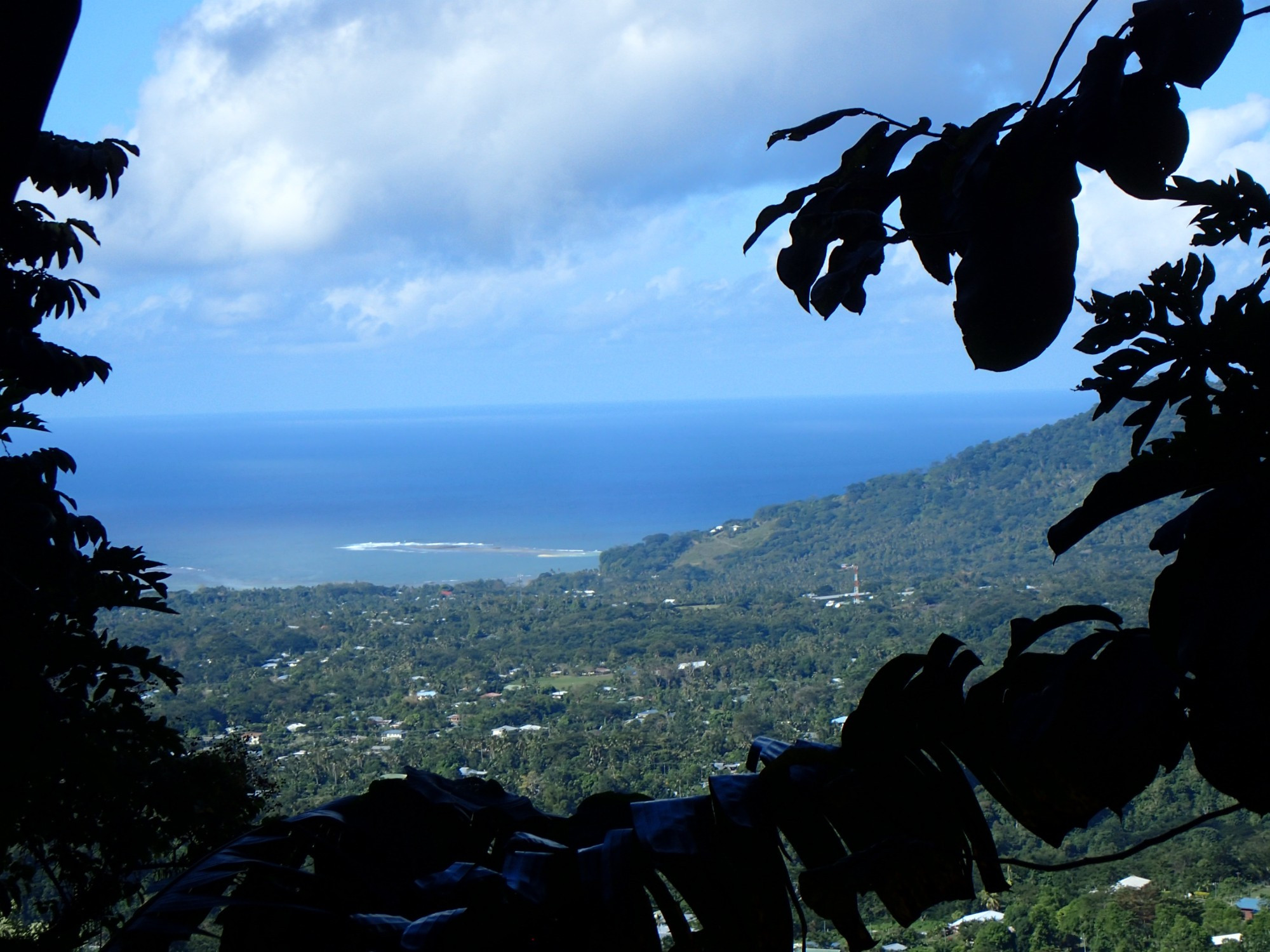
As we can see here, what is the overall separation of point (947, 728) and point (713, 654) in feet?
62.2

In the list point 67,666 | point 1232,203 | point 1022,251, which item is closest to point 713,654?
point 67,666

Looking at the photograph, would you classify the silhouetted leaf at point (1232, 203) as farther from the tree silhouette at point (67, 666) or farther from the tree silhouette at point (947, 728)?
the tree silhouette at point (67, 666)

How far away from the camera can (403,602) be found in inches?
985

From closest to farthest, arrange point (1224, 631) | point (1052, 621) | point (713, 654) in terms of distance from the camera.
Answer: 1. point (1224, 631)
2. point (1052, 621)
3. point (713, 654)

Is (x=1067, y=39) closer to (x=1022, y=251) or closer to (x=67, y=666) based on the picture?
(x=1022, y=251)

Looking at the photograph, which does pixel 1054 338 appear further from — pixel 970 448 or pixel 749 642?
pixel 970 448

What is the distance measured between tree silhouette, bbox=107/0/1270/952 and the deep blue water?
14.2m

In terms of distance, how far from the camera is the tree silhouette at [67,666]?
6.13 feet

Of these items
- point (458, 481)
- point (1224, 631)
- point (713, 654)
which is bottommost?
point (713, 654)

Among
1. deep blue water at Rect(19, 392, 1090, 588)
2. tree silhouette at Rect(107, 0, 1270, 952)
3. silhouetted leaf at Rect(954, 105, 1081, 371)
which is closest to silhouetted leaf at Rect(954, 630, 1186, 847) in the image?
tree silhouette at Rect(107, 0, 1270, 952)

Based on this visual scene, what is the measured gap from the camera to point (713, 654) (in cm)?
1931

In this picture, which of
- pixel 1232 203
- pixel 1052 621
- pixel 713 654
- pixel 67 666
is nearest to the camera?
pixel 1052 621

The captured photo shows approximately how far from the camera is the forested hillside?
697 centimetres

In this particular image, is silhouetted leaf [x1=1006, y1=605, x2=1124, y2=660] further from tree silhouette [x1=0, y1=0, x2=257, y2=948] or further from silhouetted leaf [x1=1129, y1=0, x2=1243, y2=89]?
tree silhouette [x1=0, y1=0, x2=257, y2=948]
